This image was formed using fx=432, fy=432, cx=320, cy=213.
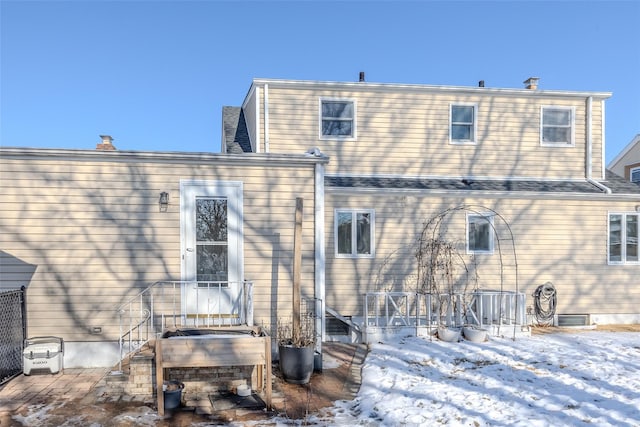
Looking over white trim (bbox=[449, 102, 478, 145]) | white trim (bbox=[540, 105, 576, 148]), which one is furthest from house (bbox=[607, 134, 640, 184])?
white trim (bbox=[449, 102, 478, 145])

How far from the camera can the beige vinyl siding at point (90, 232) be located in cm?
633

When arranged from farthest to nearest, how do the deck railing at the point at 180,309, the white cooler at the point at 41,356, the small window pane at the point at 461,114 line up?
the small window pane at the point at 461,114
the deck railing at the point at 180,309
the white cooler at the point at 41,356

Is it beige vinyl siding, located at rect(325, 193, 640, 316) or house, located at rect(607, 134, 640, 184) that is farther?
house, located at rect(607, 134, 640, 184)

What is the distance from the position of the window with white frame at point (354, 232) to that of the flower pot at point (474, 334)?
Answer: 2.54 metres

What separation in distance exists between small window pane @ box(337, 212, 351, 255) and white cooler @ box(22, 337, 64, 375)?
541cm

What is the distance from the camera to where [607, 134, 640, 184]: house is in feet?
59.3

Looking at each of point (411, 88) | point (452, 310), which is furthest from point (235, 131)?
point (452, 310)

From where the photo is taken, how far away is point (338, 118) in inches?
415

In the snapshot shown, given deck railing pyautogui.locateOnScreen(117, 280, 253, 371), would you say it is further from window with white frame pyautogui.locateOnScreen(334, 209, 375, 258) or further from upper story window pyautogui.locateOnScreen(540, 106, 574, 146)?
upper story window pyautogui.locateOnScreen(540, 106, 574, 146)

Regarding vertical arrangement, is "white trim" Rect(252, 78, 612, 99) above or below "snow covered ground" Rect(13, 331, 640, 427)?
above

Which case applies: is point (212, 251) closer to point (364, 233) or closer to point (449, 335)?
point (364, 233)

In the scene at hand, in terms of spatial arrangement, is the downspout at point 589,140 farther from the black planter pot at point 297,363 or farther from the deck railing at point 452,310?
the black planter pot at point 297,363

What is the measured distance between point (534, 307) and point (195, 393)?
7.61 m

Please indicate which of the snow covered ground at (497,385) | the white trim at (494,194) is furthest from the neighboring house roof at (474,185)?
the snow covered ground at (497,385)
